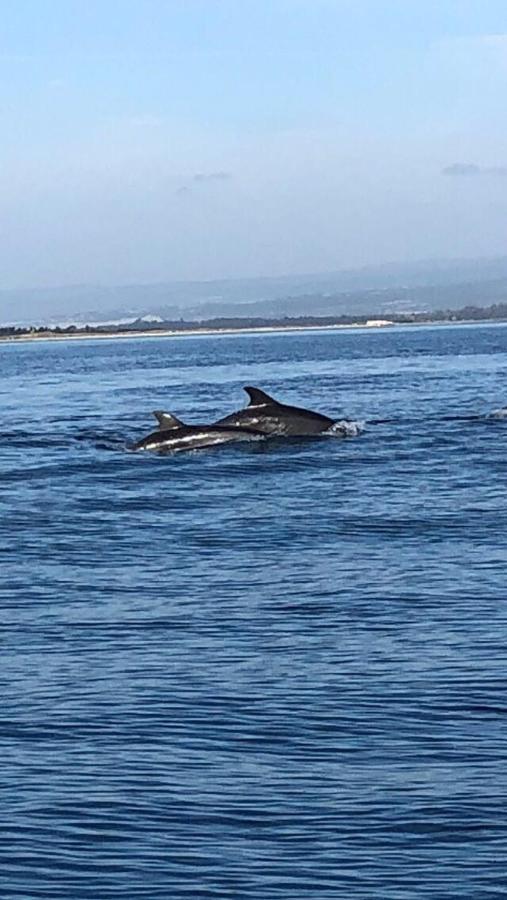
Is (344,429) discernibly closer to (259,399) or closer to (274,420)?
(274,420)

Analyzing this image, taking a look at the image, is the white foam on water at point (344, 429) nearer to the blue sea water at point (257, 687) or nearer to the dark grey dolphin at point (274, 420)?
the dark grey dolphin at point (274, 420)

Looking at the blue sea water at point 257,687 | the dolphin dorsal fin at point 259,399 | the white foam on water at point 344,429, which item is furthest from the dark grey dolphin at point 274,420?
the blue sea water at point 257,687

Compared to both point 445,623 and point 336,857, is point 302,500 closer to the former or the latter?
point 445,623

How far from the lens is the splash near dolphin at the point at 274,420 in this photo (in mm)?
33156

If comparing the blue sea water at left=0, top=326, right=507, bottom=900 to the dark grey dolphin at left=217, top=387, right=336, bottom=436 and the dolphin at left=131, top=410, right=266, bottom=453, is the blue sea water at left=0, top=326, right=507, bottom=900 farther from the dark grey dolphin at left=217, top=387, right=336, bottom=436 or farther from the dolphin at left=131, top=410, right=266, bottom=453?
the dark grey dolphin at left=217, top=387, right=336, bottom=436

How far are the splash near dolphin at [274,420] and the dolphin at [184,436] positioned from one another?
330mm

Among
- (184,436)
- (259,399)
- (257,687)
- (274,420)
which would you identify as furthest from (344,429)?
(257,687)

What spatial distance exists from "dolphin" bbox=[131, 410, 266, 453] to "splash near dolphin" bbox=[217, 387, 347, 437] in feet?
1.08

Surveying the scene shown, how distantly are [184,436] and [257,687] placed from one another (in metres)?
19.5

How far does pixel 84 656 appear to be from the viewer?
14016mm

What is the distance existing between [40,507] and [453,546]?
7.62 metres

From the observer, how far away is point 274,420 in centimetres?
3325

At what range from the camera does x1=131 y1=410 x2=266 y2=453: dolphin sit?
1270 inches

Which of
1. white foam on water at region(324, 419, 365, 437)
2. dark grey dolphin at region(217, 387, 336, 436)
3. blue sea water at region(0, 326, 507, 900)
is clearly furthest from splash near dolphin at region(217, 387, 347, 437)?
blue sea water at region(0, 326, 507, 900)
